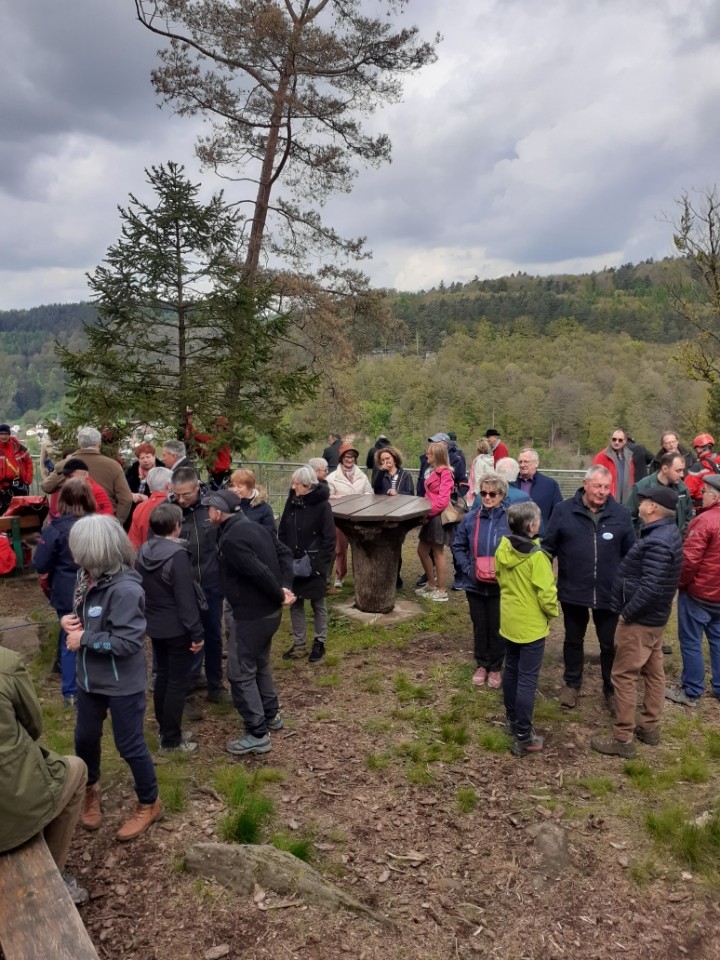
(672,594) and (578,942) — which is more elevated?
(672,594)

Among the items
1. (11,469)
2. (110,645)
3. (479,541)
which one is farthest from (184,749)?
(11,469)

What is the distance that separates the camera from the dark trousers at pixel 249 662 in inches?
157

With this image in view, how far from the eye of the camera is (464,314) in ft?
284

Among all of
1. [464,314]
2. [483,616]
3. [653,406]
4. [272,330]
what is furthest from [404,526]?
[464,314]

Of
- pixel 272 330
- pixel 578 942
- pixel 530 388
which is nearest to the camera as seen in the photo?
pixel 578 942

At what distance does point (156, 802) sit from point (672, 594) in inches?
124

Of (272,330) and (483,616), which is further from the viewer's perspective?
(272,330)

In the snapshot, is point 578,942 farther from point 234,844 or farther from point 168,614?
point 168,614

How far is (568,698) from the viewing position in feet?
15.3

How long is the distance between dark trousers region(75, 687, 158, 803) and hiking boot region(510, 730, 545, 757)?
2.20 meters

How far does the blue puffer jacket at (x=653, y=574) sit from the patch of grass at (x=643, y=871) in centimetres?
135

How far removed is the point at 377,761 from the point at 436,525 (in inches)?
127

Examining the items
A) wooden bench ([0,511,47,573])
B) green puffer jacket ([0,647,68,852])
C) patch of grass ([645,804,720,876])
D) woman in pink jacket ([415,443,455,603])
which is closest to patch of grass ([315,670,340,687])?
woman in pink jacket ([415,443,455,603])

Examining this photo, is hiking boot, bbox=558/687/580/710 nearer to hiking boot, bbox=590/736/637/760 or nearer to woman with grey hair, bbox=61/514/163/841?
hiking boot, bbox=590/736/637/760
